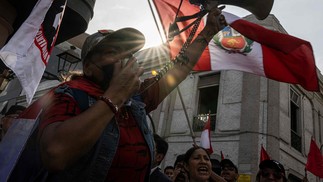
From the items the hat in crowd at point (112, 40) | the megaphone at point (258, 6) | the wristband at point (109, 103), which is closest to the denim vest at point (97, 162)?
the wristband at point (109, 103)

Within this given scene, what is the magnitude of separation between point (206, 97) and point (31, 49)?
11.4m

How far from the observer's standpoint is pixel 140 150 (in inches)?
53.2

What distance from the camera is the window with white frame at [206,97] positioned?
12222mm

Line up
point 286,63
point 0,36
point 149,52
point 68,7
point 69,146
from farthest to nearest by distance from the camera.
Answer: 1. point 149,52
2. point 286,63
3. point 68,7
4. point 0,36
5. point 69,146

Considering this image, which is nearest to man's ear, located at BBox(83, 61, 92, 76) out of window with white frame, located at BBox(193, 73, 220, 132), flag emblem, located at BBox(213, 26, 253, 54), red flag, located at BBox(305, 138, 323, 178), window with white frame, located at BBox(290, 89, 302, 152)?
flag emblem, located at BBox(213, 26, 253, 54)

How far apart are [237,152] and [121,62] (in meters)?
9.70

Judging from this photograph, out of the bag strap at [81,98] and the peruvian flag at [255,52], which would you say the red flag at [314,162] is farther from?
the bag strap at [81,98]

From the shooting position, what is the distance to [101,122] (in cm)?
107

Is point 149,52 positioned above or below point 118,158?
above

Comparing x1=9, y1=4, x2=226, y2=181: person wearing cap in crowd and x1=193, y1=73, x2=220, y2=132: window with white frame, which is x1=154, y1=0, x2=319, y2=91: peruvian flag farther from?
→ x1=193, y1=73, x2=220, y2=132: window with white frame

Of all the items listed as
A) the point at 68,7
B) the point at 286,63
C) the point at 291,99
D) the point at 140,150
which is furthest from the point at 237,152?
the point at 140,150

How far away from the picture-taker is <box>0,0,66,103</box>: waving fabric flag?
6.96ft

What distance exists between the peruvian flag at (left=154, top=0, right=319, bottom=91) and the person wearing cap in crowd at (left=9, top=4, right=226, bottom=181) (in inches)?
114

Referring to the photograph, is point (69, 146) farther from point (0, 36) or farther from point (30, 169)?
point (0, 36)
